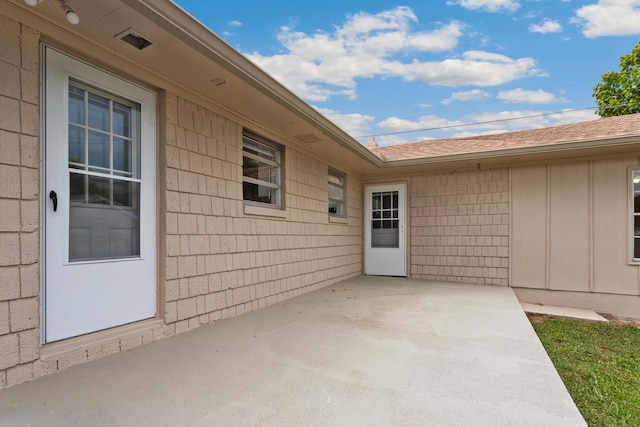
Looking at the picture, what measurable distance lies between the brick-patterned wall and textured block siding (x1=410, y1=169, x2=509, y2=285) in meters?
5.94

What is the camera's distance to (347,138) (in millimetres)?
4820

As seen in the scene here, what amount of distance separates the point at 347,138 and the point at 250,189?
1.72 metres

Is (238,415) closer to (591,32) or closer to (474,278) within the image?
(474,278)

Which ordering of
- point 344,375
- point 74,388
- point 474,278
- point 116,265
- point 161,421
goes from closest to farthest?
point 161,421 → point 74,388 → point 344,375 → point 116,265 → point 474,278

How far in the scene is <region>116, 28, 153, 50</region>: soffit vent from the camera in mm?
2199

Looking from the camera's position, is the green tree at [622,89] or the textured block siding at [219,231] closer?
the textured block siding at [219,231]

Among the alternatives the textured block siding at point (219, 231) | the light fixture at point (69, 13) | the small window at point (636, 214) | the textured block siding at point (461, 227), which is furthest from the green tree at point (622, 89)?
the light fixture at point (69, 13)

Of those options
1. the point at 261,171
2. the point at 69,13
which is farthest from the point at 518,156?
the point at 69,13

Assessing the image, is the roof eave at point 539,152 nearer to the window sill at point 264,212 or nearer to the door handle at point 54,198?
the window sill at point 264,212

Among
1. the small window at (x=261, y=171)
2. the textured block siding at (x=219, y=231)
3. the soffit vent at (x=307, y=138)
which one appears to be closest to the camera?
the textured block siding at (x=219, y=231)

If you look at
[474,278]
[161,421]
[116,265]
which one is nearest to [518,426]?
[161,421]

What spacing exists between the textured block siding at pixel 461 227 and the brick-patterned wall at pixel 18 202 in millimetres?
5938

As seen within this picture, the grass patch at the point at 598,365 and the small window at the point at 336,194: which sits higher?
the small window at the point at 336,194

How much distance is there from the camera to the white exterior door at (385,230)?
266 inches
